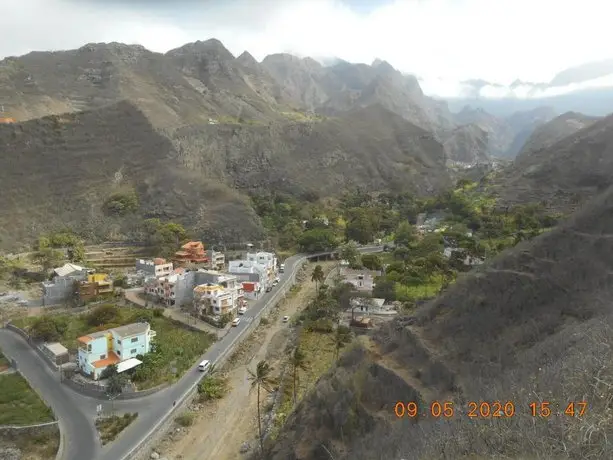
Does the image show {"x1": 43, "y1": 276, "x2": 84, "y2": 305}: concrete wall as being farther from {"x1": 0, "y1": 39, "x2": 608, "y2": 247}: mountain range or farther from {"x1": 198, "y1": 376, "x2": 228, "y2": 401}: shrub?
{"x1": 0, "y1": 39, "x2": 608, "y2": 247}: mountain range

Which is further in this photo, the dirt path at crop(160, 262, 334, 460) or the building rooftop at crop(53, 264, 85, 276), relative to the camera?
the building rooftop at crop(53, 264, 85, 276)

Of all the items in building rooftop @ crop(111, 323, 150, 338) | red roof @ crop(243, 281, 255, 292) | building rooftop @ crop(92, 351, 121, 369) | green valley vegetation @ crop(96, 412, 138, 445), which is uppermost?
building rooftop @ crop(111, 323, 150, 338)

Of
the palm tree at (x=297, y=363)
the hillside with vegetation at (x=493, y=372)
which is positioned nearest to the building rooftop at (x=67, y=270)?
the palm tree at (x=297, y=363)

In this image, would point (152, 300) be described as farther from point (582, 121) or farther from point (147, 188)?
point (582, 121)

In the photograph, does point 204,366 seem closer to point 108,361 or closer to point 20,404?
point 108,361

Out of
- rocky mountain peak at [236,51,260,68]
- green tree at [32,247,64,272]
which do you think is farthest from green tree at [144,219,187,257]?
rocky mountain peak at [236,51,260,68]
